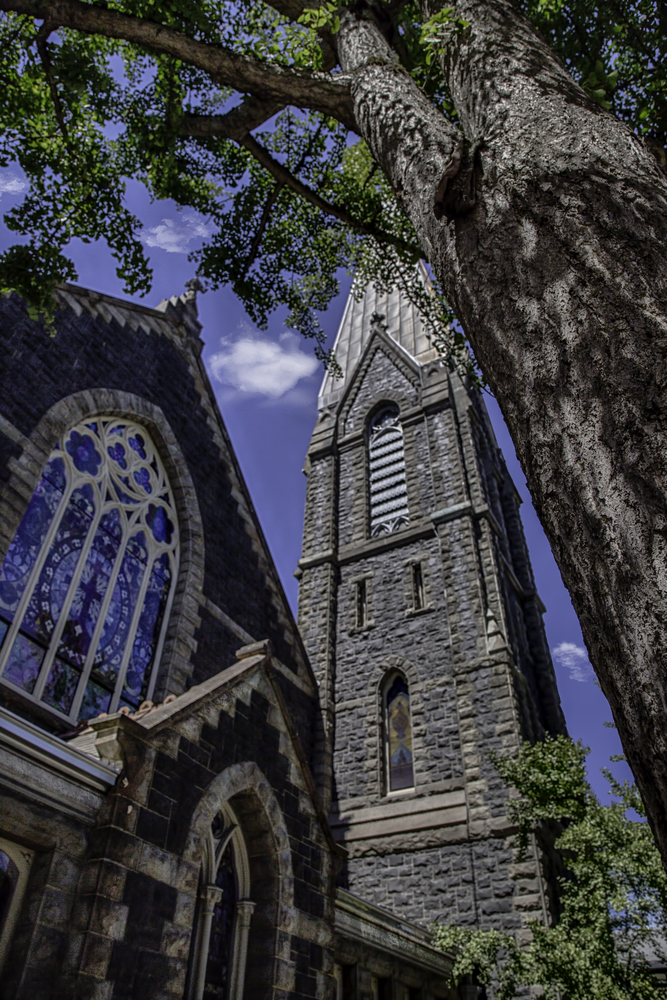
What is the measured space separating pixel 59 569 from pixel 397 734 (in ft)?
28.9

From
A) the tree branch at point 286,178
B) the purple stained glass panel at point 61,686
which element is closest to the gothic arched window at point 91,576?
the purple stained glass panel at point 61,686

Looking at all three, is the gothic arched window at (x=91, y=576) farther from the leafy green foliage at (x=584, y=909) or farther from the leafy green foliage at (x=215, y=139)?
the leafy green foliage at (x=584, y=909)

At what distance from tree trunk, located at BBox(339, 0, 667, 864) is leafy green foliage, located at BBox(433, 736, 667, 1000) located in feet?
27.8

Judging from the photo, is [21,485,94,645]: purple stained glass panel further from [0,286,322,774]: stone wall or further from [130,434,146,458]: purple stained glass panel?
[130,434,146,458]: purple stained glass panel

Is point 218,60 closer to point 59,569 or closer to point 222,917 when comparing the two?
point 59,569

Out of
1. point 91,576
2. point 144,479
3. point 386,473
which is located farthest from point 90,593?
point 386,473

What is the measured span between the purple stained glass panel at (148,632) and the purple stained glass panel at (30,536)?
78.6 inches

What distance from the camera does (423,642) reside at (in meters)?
15.8

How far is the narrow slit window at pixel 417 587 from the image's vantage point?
54.6 feet

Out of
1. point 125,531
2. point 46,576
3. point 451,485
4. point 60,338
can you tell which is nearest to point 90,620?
point 46,576

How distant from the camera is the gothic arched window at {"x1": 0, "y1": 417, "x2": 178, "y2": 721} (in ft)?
27.4

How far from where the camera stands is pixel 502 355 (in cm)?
232

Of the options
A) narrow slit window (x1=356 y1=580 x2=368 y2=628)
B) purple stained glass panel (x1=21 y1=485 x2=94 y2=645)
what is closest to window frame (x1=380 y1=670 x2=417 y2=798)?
narrow slit window (x1=356 y1=580 x2=368 y2=628)

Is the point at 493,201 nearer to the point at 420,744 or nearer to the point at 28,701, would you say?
the point at 28,701
